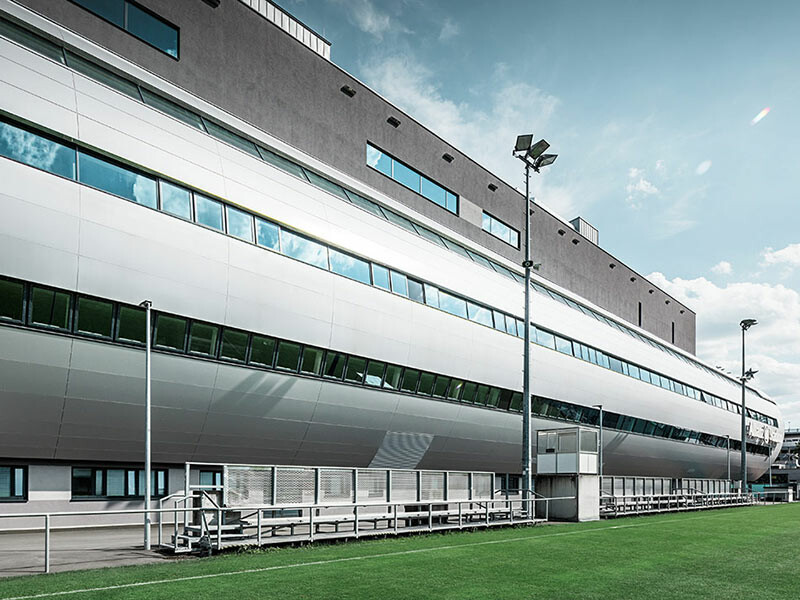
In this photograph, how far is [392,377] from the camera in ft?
91.8

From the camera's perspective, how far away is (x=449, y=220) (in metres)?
39.5

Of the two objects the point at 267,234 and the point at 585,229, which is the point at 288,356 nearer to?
the point at 267,234

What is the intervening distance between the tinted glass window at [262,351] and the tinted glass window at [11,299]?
7104 mm

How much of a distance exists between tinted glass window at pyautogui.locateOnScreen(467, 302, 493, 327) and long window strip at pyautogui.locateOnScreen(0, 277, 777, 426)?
426 inches

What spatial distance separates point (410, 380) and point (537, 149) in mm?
9830

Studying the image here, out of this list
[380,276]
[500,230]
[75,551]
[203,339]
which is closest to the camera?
[75,551]

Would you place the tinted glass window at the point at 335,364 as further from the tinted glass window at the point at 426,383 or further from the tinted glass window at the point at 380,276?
the tinted glass window at the point at 426,383

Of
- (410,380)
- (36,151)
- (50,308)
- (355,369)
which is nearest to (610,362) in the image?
(410,380)

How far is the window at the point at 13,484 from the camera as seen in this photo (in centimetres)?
1864

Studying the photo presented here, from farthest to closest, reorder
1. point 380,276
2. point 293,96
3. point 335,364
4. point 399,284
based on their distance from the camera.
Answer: point 293,96
point 399,284
point 380,276
point 335,364

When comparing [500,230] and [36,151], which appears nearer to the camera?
[36,151]

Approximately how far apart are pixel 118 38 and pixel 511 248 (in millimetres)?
27270

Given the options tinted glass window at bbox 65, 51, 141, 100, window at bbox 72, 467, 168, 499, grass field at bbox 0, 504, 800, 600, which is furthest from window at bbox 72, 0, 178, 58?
grass field at bbox 0, 504, 800, 600

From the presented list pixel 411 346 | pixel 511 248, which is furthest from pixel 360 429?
pixel 511 248
